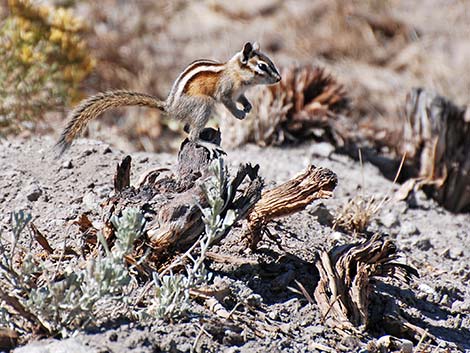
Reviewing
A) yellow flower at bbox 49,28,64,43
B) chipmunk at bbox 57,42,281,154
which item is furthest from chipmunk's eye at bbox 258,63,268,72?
yellow flower at bbox 49,28,64,43

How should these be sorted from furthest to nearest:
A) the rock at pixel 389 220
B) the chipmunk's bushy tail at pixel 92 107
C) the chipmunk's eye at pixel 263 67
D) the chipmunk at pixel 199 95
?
the rock at pixel 389 220 → the chipmunk's eye at pixel 263 67 → the chipmunk at pixel 199 95 → the chipmunk's bushy tail at pixel 92 107

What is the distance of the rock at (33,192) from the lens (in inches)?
185

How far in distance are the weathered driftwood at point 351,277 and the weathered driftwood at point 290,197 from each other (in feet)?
0.91

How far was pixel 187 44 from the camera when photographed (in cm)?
1014

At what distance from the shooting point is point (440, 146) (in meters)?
6.71

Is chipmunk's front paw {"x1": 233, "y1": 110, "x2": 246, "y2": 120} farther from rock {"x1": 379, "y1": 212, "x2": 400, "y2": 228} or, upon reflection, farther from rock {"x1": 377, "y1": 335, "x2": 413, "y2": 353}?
rock {"x1": 377, "y1": 335, "x2": 413, "y2": 353}

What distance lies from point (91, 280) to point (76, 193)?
156 centimetres

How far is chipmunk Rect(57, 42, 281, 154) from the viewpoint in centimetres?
456

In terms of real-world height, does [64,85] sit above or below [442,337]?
above

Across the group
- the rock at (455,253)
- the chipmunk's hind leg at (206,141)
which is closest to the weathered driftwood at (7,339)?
the chipmunk's hind leg at (206,141)

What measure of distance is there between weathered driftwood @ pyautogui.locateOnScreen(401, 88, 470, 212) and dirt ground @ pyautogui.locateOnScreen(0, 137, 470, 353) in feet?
0.90

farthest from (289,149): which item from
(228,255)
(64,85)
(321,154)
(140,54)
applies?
(140,54)

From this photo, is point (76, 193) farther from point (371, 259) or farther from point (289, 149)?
point (289, 149)

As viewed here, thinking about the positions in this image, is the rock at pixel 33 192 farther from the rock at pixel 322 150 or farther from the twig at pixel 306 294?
the rock at pixel 322 150
